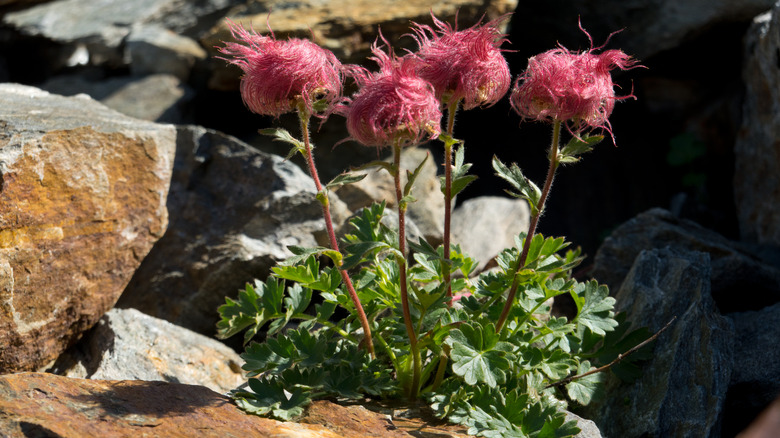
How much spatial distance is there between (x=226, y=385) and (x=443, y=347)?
1277mm

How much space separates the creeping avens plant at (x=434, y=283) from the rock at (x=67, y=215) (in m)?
0.96

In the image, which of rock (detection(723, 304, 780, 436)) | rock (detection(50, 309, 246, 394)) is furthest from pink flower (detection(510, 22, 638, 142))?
rock (detection(50, 309, 246, 394))

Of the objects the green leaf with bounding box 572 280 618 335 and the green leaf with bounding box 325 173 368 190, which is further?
A: the green leaf with bounding box 572 280 618 335

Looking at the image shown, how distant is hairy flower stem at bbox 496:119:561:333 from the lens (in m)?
2.79

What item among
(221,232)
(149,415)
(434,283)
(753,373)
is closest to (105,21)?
(221,232)

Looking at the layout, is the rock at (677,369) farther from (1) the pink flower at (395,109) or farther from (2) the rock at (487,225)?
(2) the rock at (487,225)

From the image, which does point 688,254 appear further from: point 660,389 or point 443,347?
point 443,347

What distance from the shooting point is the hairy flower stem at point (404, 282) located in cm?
271

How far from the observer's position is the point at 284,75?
8.93 feet

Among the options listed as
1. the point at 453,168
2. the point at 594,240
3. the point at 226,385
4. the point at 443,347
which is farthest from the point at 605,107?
the point at 594,240

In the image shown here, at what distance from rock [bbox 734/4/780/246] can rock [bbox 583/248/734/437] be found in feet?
6.38

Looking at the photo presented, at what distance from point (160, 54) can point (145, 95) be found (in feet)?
1.59

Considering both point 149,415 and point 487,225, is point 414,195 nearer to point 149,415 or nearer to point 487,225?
point 487,225

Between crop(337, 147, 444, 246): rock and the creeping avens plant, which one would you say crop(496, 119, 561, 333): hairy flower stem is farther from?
crop(337, 147, 444, 246): rock
